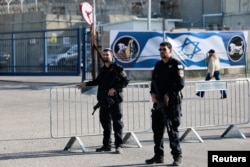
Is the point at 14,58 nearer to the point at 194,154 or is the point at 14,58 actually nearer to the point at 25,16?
the point at 25,16

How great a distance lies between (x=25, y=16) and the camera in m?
43.9

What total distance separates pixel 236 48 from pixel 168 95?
19.0 m

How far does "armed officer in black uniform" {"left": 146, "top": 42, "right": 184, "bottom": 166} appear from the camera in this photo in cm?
791

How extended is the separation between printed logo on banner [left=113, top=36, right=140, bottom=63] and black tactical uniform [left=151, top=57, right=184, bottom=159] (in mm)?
15586

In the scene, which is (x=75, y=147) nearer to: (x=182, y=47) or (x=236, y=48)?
(x=182, y=47)

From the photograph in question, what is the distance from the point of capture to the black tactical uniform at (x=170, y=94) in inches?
311

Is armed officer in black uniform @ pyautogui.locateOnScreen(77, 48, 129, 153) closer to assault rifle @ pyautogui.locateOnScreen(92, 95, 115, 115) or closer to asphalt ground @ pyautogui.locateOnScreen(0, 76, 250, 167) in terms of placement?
assault rifle @ pyautogui.locateOnScreen(92, 95, 115, 115)

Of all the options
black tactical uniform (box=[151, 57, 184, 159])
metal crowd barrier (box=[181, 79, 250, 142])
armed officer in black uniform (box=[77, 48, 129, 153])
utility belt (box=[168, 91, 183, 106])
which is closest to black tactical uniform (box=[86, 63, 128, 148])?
armed officer in black uniform (box=[77, 48, 129, 153])

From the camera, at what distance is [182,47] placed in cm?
2464

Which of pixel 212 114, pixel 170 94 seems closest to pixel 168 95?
pixel 170 94

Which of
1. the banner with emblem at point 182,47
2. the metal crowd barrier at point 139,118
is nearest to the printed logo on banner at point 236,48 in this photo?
the banner with emblem at point 182,47

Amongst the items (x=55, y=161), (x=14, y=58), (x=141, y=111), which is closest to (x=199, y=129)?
(x=141, y=111)

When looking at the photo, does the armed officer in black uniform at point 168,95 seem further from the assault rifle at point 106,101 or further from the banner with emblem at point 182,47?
the banner with emblem at point 182,47

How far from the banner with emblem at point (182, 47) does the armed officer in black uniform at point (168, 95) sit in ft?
51.0
